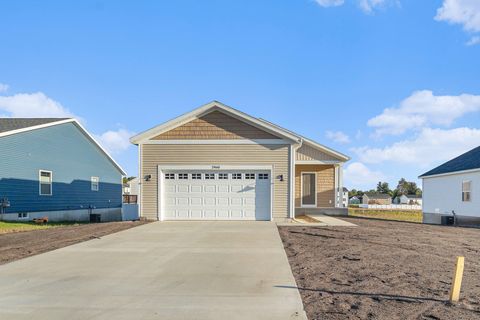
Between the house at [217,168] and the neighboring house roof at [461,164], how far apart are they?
993cm

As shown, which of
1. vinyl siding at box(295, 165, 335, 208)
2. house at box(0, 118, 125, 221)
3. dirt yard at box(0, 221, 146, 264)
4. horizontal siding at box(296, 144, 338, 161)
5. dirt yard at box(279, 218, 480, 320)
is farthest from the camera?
vinyl siding at box(295, 165, 335, 208)

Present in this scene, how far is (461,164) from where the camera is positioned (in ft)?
71.4

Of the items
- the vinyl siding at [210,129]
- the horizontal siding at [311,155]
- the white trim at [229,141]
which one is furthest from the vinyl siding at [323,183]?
the vinyl siding at [210,129]

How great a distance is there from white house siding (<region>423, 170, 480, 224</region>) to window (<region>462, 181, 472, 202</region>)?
0.19m

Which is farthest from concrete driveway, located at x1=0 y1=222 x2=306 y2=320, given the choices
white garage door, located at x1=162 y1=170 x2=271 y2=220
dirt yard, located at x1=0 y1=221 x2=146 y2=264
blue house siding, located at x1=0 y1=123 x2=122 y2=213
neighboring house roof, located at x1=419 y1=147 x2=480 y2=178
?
neighboring house roof, located at x1=419 y1=147 x2=480 y2=178

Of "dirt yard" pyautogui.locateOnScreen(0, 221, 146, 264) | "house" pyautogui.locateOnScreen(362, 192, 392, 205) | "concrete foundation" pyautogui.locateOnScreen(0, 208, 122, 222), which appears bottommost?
"house" pyautogui.locateOnScreen(362, 192, 392, 205)

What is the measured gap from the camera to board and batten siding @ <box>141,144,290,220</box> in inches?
675

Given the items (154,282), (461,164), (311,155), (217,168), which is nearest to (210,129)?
(217,168)

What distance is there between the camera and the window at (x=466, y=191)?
65.5 ft

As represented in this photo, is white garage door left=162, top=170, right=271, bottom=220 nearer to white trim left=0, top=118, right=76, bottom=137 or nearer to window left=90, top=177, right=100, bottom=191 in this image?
white trim left=0, top=118, right=76, bottom=137

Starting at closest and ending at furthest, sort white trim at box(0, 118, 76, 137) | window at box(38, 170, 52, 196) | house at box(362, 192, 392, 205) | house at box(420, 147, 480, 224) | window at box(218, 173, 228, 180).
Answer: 1. window at box(218, 173, 228, 180)
2. white trim at box(0, 118, 76, 137)
3. house at box(420, 147, 480, 224)
4. window at box(38, 170, 52, 196)
5. house at box(362, 192, 392, 205)

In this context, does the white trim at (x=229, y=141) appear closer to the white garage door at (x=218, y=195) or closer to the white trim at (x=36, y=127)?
the white garage door at (x=218, y=195)

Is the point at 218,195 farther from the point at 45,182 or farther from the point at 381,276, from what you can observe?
the point at 381,276

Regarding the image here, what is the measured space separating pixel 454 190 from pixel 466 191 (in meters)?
1.32
